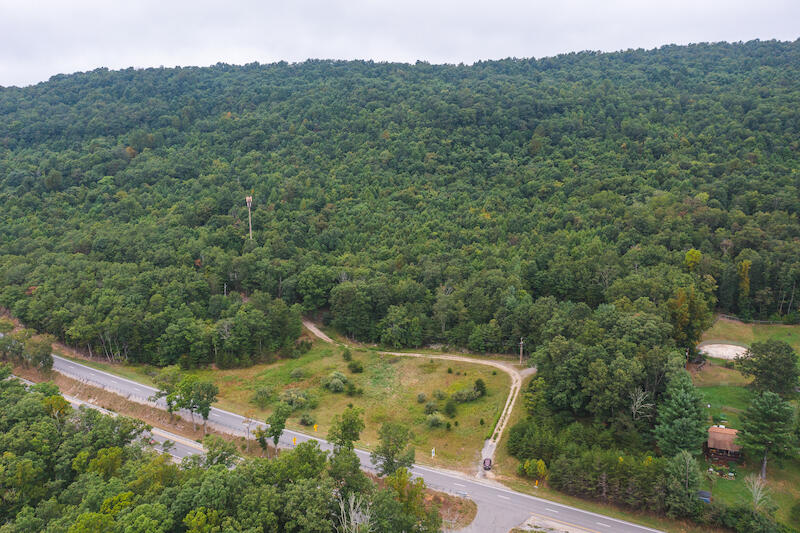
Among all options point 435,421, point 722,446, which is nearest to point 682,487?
point 722,446

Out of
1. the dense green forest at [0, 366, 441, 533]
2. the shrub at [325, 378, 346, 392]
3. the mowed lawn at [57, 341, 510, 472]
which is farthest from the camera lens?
the shrub at [325, 378, 346, 392]

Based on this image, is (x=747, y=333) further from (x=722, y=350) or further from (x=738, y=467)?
(x=738, y=467)

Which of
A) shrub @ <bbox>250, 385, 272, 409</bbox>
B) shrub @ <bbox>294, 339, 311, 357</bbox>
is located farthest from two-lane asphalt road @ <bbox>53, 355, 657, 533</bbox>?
shrub @ <bbox>294, 339, 311, 357</bbox>

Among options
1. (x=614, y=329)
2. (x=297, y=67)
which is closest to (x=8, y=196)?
(x=297, y=67)

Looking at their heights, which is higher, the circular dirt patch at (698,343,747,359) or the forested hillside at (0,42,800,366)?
the forested hillside at (0,42,800,366)

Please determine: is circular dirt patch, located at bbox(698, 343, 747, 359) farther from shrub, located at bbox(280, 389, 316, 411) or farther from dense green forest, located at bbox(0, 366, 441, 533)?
shrub, located at bbox(280, 389, 316, 411)
